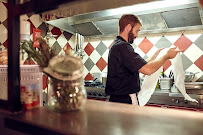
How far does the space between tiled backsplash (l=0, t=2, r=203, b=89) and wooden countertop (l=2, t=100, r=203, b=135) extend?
1792 millimetres

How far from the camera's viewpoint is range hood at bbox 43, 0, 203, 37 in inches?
85.7

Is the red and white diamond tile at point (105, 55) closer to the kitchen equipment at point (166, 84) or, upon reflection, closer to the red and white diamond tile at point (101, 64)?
the red and white diamond tile at point (101, 64)

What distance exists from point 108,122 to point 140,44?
2.45 m

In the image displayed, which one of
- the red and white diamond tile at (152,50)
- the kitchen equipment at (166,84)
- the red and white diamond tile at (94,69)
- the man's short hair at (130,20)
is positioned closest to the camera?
the man's short hair at (130,20)

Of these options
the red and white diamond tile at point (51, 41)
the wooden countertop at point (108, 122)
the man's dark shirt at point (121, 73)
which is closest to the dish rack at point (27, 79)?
the wooden countertop at point (108, 122)

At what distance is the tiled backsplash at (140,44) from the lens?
2.61 metres

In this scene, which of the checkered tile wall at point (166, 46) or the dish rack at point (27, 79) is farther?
the checkered tile wall at point (166, 46)

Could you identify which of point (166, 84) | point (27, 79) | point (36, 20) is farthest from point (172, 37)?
point (27, 79)

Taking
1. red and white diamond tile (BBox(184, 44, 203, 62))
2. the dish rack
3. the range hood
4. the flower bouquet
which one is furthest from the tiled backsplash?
the flower bouquet

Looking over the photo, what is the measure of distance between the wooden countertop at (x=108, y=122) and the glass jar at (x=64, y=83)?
0.05m

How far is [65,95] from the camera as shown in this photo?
84cm

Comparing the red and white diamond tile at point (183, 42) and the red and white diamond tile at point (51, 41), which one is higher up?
the red and white diamond tile at point (51, 41)

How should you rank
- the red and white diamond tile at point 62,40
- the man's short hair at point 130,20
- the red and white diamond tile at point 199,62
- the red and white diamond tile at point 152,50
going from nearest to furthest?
the man's short hair at point 130,20, the red and white diamond tile at point 199,62, the red and white diamond tile at point 152,50, the red and white diamond tile at point 62,40

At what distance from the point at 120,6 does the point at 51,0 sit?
169 cm
